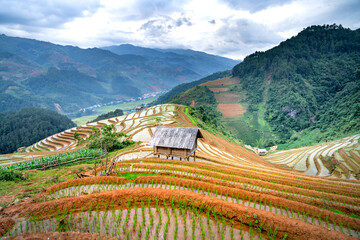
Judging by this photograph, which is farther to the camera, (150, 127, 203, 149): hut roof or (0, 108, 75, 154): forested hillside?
(0, 108, 75, 154): forested hillside

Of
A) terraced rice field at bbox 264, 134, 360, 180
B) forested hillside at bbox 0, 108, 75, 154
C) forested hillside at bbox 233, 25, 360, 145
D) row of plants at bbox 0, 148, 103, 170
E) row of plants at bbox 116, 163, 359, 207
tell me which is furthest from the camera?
forested hillside at bbox 0, 108, 75, 154

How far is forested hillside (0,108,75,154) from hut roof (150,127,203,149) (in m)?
89.9

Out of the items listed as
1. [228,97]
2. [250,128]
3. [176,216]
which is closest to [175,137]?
[176,216]

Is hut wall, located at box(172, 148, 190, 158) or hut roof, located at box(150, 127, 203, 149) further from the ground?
hut roof, located at box(150, 127, 203, 149)

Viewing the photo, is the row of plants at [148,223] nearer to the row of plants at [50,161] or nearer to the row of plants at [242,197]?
the row of plants at [242,197]

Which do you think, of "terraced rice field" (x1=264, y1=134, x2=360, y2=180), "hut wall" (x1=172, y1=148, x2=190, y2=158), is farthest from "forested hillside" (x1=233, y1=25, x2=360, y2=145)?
"hut wall" (x1=172, y1=148, x2=190, y2=158)

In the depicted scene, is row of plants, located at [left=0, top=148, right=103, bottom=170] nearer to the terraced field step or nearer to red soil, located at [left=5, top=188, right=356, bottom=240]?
the terraced field step

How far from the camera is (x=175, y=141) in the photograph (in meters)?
21.8

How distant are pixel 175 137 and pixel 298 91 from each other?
4088 inches

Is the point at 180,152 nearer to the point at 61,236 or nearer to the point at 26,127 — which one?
the point at 61,236

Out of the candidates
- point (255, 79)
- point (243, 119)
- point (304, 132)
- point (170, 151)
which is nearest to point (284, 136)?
point (304, 132)

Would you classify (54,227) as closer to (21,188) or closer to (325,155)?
(21,188)

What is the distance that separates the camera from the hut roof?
70.0 feet

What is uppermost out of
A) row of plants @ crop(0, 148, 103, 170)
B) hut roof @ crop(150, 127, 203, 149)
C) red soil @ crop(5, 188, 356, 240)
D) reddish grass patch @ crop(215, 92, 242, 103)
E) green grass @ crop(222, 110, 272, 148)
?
reddish grass patch @ crop(215, 92, 242, 103)
